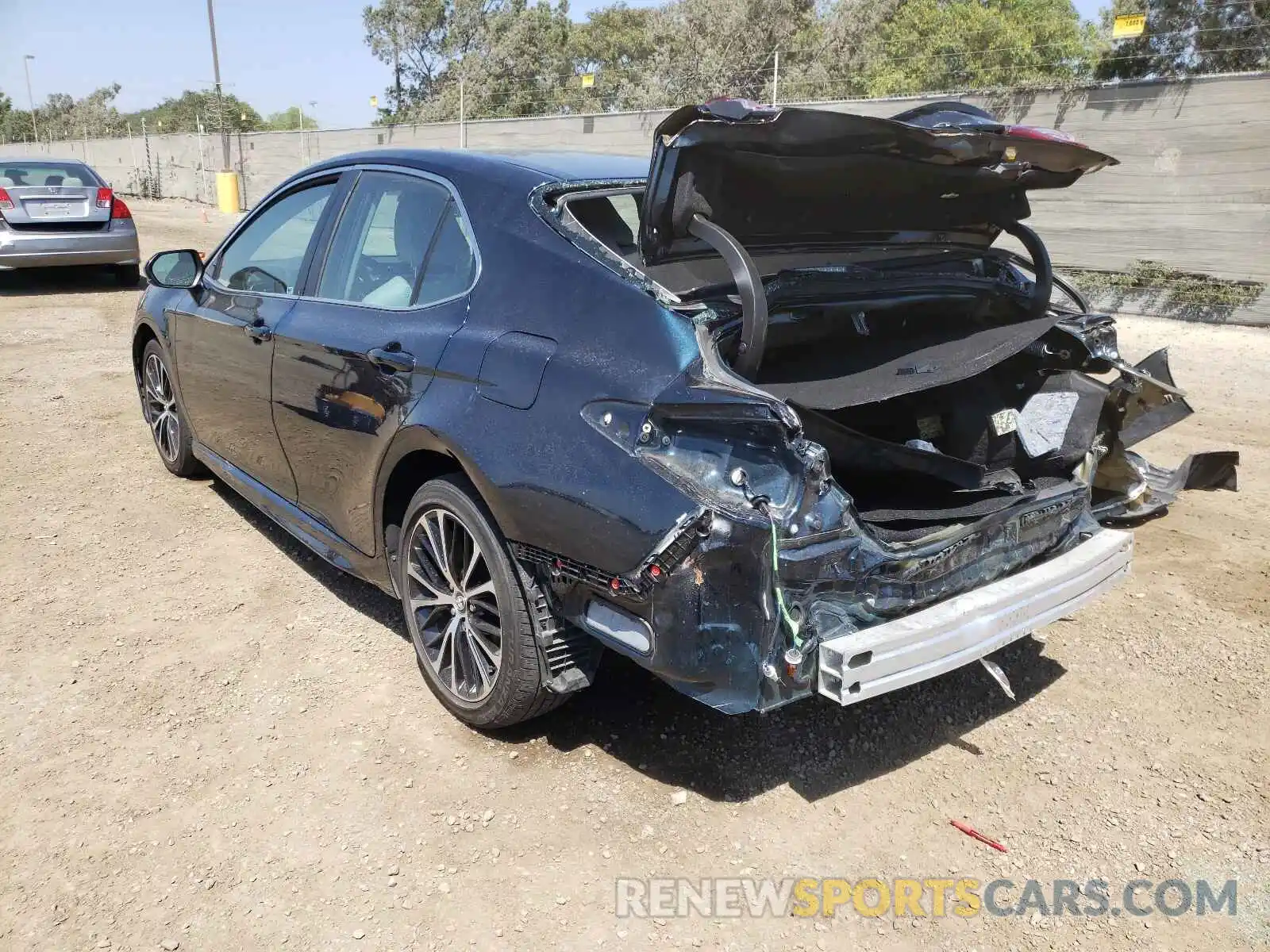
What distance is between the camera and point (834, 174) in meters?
3.04

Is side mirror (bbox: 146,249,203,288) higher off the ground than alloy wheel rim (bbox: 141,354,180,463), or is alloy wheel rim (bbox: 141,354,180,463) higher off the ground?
side mirror (bbox: 146,249,203,288)

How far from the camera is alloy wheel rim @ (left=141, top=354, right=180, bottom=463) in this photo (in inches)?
208

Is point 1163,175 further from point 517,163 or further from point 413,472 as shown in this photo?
point 413,472

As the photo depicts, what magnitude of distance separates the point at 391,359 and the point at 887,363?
1.65 m

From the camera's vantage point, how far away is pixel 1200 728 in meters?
3.21

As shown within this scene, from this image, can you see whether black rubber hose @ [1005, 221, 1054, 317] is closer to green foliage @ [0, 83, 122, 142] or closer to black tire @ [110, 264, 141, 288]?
black tire @ [110, 264, 141, 288]

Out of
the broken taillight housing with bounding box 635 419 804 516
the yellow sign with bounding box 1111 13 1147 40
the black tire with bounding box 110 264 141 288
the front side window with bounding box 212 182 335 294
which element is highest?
the yellow sign with bounding box 1111 13 1147 40

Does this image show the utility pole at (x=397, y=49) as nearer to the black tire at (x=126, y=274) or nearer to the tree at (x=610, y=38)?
the tree at (x=610, y=38)

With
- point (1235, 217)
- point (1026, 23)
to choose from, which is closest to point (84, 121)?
point (1026, 23)

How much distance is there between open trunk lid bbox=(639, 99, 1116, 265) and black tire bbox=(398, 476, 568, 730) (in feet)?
3.09

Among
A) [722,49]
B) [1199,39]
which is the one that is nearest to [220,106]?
[722,49]

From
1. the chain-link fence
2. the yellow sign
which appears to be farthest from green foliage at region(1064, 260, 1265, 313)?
the yellow sign

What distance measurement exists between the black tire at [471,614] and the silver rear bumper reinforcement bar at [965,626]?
0.90 metres

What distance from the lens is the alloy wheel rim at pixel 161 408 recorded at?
529 cm
